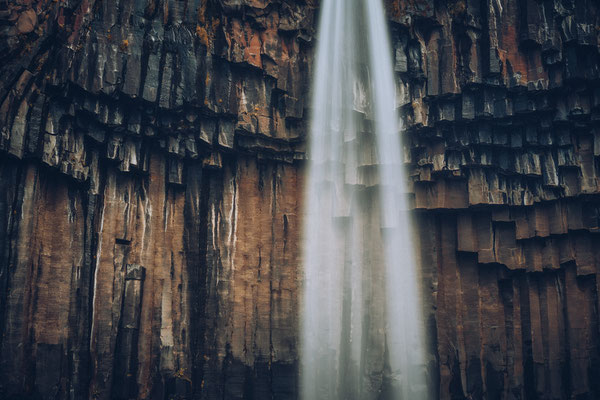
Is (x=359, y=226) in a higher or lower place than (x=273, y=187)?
lower

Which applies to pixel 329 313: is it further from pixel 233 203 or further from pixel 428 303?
pixel 233 203

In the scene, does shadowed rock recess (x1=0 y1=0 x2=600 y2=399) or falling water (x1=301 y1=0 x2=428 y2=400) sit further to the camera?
falling water (x1=301 y1=0 x2=428 y2=400)

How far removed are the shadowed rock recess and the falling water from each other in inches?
17.0

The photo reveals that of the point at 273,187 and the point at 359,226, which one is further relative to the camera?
the point at 359,226

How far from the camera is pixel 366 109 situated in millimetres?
18719

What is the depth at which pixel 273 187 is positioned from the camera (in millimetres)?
18359

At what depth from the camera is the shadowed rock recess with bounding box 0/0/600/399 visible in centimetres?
1595

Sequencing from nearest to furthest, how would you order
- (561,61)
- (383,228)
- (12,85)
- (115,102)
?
(12,85), (115,102), (561,61), (383,228)

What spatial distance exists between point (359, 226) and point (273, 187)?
2654 mm

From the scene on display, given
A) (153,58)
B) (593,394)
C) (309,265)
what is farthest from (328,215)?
(593,394)

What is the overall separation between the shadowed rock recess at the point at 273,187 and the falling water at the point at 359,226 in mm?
431

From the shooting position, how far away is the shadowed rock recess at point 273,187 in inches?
628

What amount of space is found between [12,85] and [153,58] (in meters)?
3.65

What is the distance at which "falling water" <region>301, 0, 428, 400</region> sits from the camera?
17.9m
